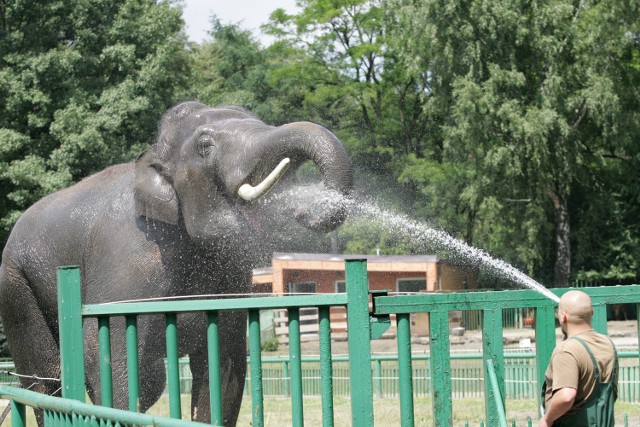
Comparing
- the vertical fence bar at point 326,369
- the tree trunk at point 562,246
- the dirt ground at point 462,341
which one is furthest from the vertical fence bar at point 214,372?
the tree trunk at point 562,246

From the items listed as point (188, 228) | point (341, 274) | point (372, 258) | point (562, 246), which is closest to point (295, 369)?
point (188, 228)

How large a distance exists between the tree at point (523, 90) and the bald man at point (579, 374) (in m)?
24.4

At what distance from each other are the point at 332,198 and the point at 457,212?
91.4 feet

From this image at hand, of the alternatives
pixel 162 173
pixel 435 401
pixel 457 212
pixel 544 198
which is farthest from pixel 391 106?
pixel 435 401

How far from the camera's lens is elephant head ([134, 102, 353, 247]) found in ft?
20.2

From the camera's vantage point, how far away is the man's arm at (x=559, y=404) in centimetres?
390

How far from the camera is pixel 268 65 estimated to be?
4831 cm

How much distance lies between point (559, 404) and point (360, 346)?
73 cm

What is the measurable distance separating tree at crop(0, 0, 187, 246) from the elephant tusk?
21.0 m

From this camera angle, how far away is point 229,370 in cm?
673

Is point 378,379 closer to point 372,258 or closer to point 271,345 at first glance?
point 372,258

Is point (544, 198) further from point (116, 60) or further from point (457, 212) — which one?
point (116, 60)

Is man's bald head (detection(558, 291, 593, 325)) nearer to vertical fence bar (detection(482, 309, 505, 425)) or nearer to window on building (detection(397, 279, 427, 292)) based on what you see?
vertical fence bar (detection(482, 309, 505, 425))

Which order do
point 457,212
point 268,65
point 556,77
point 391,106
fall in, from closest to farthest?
point 556,77, point 457,212, point 391,106, point 268,65
